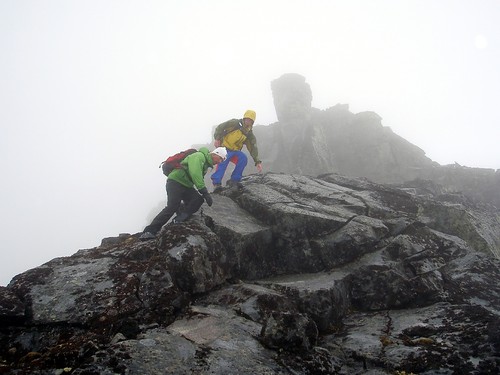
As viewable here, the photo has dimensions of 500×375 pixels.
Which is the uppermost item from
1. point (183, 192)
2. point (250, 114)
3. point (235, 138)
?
point (250, 114)

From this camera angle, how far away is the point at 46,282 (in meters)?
10.4

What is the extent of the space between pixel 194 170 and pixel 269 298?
5.81 meters

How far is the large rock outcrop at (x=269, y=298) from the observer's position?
7785mm

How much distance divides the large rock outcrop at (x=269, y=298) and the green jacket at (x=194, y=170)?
169 centimetres

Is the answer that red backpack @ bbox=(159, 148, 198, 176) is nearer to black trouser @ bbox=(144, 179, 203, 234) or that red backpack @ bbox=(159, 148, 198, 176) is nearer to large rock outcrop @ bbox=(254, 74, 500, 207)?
black trouser @ bbox=(144, 179, 203, 234)

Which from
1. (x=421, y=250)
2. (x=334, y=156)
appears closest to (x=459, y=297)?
(x=421, y=250)

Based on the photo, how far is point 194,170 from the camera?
13.1 meters

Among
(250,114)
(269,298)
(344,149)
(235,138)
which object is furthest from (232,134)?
(344,149)

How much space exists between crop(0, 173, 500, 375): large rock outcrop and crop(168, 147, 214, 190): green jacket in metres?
1.69

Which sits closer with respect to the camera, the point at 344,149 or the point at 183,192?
the point at 183,192

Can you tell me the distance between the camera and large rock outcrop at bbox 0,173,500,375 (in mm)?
7785

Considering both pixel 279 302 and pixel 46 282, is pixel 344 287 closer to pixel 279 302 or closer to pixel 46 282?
pixel 279 302

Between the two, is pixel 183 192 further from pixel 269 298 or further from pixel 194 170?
pixel 269 298

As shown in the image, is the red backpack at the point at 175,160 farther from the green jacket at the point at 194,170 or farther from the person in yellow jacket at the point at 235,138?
the person in yellow jacket at the point at 235,138
